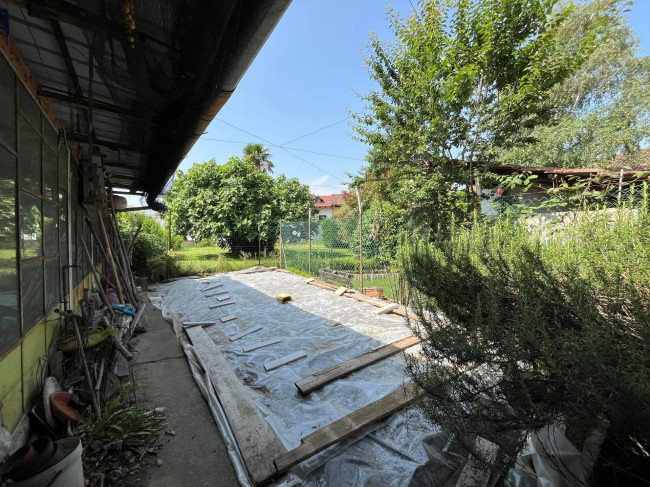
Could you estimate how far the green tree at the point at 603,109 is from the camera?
9.39 metres

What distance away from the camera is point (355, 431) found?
72.9 inches

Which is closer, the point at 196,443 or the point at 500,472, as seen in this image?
the point at 500,472

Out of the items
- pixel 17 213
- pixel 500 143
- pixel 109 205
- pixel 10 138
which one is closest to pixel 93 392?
pixel 17 213

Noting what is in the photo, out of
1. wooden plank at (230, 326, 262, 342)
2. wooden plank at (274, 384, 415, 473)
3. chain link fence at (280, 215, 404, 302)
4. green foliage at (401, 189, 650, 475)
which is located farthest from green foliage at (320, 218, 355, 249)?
green foliage at (401, 189, 650, 475)

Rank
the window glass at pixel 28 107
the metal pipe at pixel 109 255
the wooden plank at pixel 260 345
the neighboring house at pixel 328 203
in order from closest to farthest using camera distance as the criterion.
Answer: the window glass at pixel 28 107, the wooden plank at pixel 260 345, the metal pipe at pixel 109 255, the neighboring house at pixel 328 203

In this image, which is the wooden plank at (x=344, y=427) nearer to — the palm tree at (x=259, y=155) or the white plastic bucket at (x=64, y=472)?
the white plastic bucket at (x=64, y=472)

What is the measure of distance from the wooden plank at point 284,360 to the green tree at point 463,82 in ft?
10.4

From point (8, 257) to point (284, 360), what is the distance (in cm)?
239

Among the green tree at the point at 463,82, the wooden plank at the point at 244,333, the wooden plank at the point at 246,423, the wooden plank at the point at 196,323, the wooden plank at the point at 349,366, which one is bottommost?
the wooden plank at the point at 196,323

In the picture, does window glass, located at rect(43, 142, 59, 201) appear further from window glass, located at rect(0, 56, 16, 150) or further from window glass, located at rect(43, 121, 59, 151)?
window glass, located at rect(0, 56, 16, 150)

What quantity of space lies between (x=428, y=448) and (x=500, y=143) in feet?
15.6

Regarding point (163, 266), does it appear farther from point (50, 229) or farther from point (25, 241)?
point (25, 241)

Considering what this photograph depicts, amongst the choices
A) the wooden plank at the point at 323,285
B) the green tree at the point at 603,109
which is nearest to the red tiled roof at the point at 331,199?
the green tree at the point at 603,109

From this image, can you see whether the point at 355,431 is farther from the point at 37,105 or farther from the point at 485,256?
the point at 37,105
